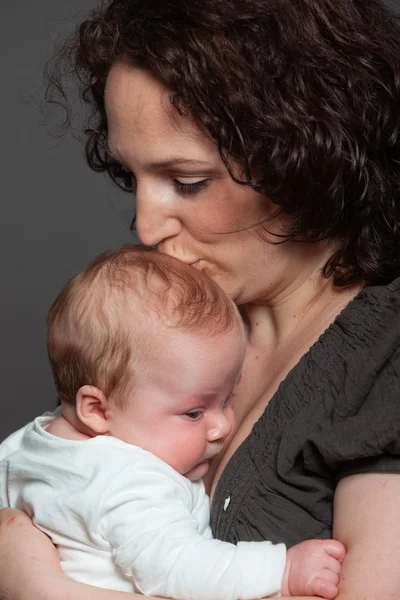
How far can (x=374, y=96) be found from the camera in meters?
2.29

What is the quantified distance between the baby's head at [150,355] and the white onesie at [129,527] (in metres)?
0.05

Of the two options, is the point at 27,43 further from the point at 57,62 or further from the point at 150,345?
the point at 150,345

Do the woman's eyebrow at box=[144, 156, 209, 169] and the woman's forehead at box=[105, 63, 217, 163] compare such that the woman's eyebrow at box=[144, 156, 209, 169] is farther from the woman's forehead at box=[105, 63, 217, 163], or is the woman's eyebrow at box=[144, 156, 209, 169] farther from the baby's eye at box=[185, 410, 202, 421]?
the baby's eye at box=[185, 410, 202, 421]

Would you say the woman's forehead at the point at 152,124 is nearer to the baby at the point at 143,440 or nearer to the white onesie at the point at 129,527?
the baby at the point at 143,440

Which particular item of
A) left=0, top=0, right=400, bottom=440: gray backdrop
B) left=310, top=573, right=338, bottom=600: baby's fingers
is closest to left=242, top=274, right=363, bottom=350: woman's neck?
left=310, top=573, right=338, bottom=600: baby's fingers

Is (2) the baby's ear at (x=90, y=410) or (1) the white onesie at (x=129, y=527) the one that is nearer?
(1) the white onesie at (x=129, y=527)

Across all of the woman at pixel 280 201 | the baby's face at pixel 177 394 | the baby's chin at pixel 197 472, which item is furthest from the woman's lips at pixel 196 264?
the baby's chin at pixel 197 472

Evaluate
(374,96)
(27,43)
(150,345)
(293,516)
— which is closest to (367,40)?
(374,96)

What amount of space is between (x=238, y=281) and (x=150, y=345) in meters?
0.43

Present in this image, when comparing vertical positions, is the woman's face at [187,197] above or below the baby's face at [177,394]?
above

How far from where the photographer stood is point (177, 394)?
203 centimetres

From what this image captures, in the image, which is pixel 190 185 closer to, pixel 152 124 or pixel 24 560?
pixel 152 124

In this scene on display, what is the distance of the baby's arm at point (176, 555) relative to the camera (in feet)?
6.10

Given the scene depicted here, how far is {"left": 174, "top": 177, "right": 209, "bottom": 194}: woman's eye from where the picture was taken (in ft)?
7.36
